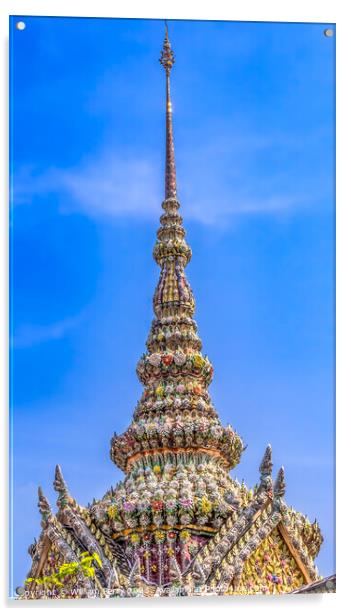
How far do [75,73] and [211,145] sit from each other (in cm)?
149

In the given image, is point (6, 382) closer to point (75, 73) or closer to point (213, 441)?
point (75, 73)

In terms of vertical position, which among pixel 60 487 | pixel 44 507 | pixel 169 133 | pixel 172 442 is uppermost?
pixel 169 133

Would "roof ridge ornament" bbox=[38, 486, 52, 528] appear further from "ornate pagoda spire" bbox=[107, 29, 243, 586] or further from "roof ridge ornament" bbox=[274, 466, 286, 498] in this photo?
"roof ridge ornament" bbox=[274, 466, 286, 498]

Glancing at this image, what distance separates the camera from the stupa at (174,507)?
61.4ft

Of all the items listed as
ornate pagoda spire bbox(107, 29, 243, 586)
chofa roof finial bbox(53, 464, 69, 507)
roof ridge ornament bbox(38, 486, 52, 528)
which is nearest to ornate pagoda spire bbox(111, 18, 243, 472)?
ornate pagoda spire bbox(107, 29, 243, 586)

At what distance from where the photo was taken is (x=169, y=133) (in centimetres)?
1886

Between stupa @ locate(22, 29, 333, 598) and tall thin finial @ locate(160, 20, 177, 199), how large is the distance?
0.02 meters

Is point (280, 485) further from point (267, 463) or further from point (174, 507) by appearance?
point (174, 507)

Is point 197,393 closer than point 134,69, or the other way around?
point 134,69

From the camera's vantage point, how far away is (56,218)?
1722 cm

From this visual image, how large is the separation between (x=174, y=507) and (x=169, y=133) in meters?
4.03

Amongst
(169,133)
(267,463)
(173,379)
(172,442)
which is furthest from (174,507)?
(169,133)
